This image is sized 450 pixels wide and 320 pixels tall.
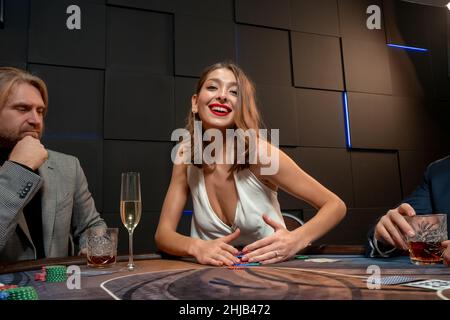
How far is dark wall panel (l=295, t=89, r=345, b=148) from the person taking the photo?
3.68m

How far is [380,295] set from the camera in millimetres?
631

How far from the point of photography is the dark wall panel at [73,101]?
9.31 ft

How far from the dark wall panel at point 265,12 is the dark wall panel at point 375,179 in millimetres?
1582

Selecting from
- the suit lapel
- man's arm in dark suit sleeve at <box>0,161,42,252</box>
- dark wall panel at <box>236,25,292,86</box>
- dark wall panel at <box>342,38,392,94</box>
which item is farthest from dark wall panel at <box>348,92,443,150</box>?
man's arm in dark suit sleeve at <box>0,161,42,252</box>

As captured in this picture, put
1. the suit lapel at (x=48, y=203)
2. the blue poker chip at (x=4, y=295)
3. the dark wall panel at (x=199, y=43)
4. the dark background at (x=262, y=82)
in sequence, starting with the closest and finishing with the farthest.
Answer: the blue poker chip at (x=4, y=295) → the suit lapel at (x=48, y=203) → the dark background at (x=262, y=82) → the dark wall panel at (x=199, y=43)

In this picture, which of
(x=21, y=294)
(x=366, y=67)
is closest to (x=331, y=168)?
(x=366, y=67)

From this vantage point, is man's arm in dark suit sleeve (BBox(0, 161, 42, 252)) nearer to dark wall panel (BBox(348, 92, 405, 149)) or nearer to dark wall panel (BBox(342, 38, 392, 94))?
dark wall panel (BBox(348, 92, 405, 149))

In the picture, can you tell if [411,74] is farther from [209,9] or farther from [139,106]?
[139,106]

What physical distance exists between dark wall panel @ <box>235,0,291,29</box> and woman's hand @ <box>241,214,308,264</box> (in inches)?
111

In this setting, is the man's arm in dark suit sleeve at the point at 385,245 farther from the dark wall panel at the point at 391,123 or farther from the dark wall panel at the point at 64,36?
the dark wall panel at the point at 64,36

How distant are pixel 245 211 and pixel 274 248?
64 cm

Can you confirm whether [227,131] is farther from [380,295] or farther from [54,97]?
[54,97]

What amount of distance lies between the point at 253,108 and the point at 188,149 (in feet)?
1.43

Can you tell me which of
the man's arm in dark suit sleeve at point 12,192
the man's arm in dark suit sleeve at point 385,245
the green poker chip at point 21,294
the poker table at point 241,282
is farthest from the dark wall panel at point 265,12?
the green poker chip at point 21,294
